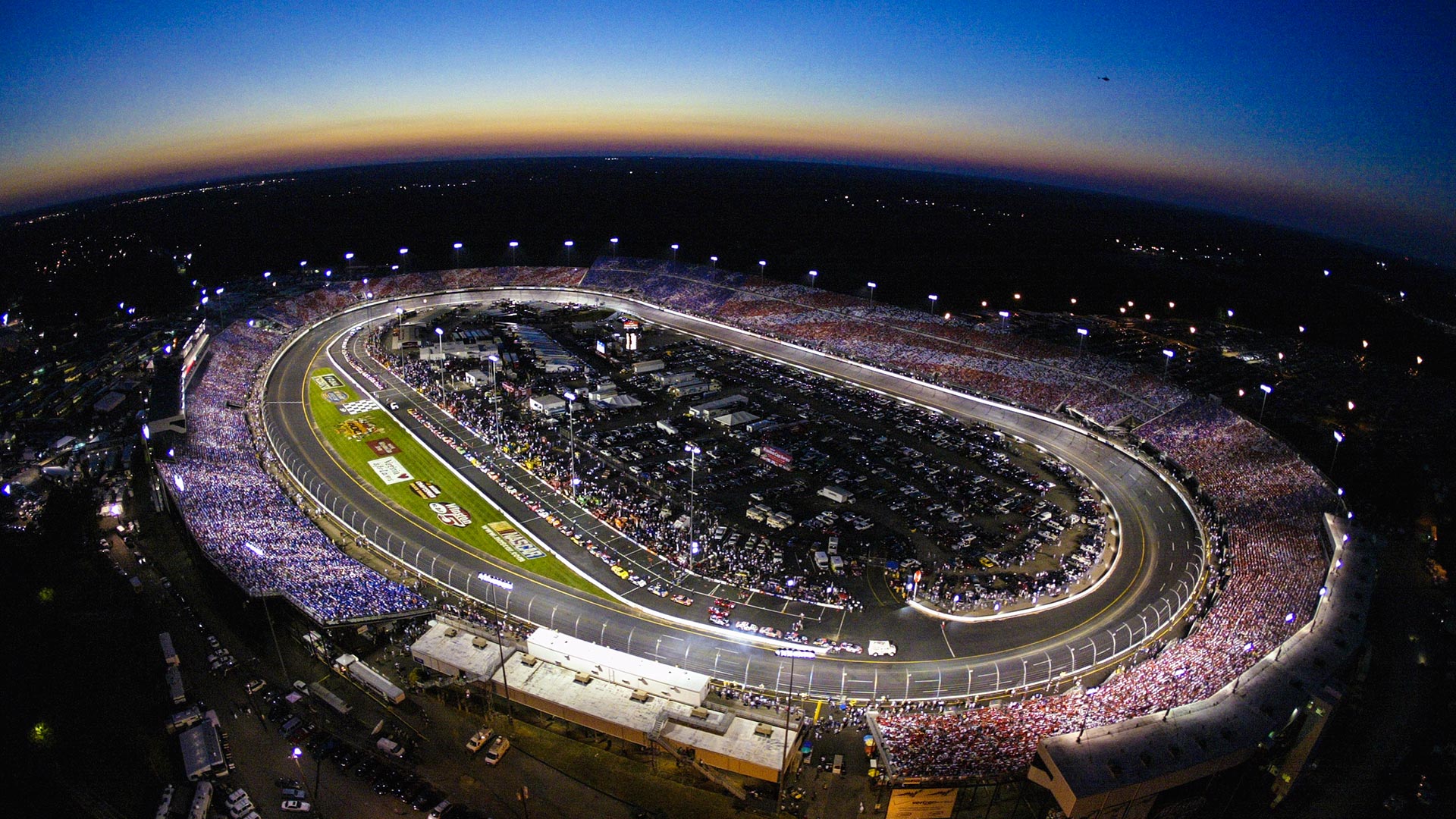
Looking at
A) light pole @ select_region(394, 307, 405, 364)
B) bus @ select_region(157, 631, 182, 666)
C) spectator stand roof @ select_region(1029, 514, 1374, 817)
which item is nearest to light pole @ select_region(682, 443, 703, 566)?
spectator stand roof @ select_region(1029, 514, 1374, 817)

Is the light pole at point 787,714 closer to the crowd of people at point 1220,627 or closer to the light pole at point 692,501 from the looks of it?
the crowd of people at point 1220,627

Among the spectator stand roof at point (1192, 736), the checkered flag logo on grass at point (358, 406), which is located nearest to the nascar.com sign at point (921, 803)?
the spectator stand roof at point (1192, 736)

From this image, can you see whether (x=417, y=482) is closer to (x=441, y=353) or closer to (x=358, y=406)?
A: (x=358, y=406)

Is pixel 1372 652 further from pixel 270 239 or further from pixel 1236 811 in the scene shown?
pixel 270 239

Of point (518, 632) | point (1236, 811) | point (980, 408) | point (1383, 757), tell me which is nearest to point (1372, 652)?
point (1383, 757)

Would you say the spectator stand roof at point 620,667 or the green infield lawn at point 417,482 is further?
the green infield lawn at point 417,482

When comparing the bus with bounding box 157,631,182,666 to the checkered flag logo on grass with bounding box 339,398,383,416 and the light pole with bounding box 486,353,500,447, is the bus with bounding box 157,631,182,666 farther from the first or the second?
the checkered flag logo on grass with bounding box 339,398,383,416
